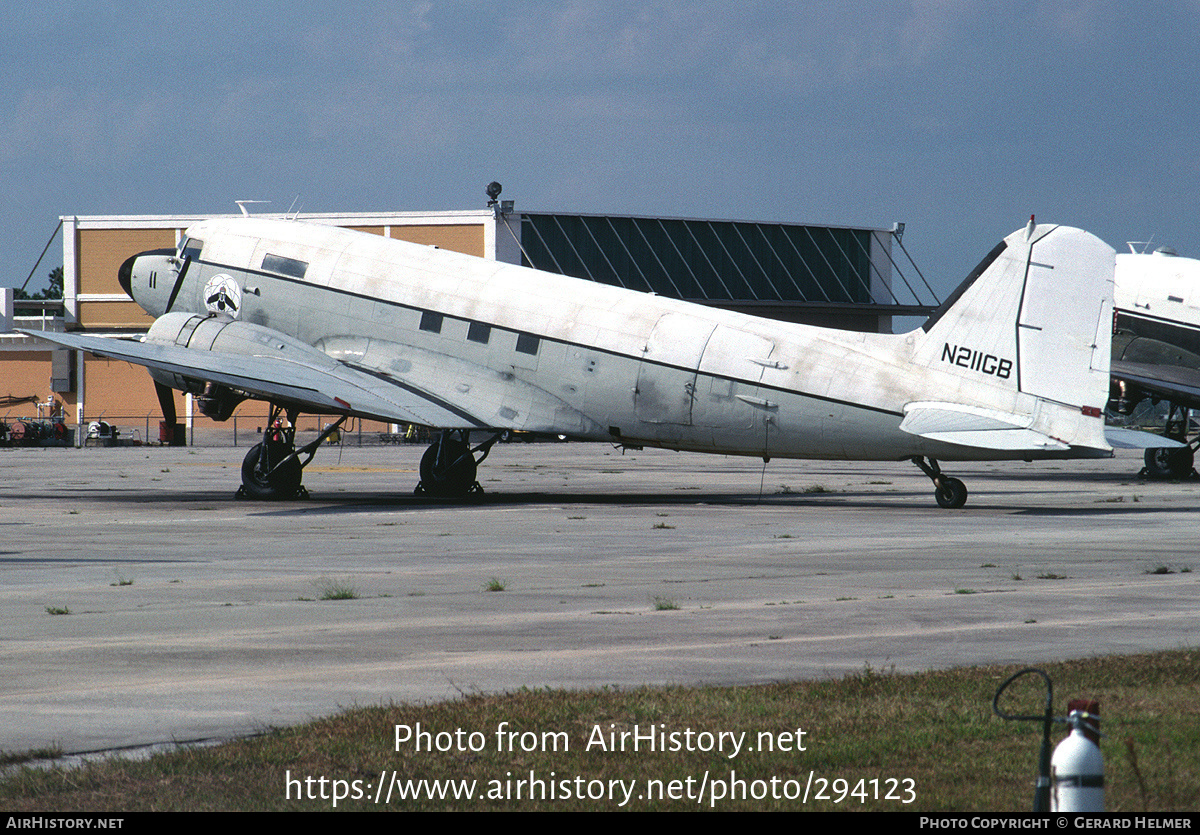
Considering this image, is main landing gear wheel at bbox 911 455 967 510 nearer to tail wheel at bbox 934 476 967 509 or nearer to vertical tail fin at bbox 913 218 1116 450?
tail wheel at bbox 934 476 967 509

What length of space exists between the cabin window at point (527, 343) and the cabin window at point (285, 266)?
589 cm

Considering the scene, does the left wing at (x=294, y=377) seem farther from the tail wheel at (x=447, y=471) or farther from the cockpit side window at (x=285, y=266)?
the tail wheel at (x=447, y=471)

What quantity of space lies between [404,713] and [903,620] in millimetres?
6166

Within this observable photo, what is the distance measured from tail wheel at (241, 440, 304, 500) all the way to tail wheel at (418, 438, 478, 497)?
3.11 metres

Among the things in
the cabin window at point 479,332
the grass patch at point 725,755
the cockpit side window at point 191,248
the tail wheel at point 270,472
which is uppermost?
the cockpit side window at point 191,248

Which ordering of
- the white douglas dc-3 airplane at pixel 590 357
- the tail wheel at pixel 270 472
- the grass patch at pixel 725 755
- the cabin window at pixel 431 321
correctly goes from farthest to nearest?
the cabin window at pixel 431 321 < the tail wheel at pixel 270 472 < the white douglas dc-3 airplane at pixel 590 357 < the grass patch at pixel 725 755

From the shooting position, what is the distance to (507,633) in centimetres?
1211

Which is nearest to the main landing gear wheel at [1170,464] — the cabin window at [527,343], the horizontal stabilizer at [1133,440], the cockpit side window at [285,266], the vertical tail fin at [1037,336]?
the horizontal stabilizer at [1133,440]

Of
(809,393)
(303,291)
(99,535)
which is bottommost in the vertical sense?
(99,535)

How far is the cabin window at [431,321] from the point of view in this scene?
29969 mm

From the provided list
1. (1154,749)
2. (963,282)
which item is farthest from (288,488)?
(1154,749)

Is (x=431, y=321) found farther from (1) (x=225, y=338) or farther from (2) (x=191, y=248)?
(2) (x=191, y=248)

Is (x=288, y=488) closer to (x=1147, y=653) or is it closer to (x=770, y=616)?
(x=770, y=616)

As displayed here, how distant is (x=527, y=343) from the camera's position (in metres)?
29.2
